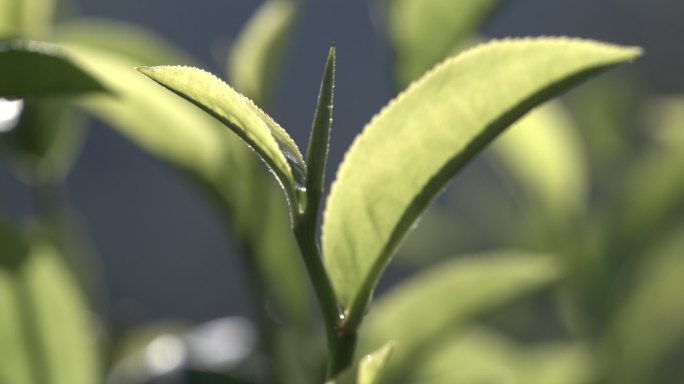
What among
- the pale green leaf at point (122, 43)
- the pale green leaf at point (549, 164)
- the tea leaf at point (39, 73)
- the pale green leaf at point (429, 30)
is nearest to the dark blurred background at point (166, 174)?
the pale green leaf at point (549, 164)

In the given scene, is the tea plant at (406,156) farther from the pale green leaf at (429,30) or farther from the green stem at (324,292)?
the pale green leaf at (429,30)

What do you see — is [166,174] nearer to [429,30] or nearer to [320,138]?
[429,30]

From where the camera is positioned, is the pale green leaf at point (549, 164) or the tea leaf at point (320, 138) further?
the pale green leaf at point (549, 164)

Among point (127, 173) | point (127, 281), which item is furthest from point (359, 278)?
point (127, 173)

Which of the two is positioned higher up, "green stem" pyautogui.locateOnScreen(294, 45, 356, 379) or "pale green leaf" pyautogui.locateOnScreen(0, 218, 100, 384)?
"pale green leaf" pyautogui.locateOnScreen(0, 218, 100, 384)

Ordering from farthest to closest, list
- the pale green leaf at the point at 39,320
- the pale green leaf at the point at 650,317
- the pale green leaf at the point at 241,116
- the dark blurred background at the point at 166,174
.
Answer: the dark blurred background at the point at 166,174 → the pale green leaf at the point at 650,317 → the pale green leaf at the point at 39,320 → the pale green leaf at the point at 241,116

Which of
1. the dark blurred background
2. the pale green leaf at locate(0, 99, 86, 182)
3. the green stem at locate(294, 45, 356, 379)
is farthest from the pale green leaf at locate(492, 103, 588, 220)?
the dark blurred background

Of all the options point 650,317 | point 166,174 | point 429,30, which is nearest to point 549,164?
point 650,317

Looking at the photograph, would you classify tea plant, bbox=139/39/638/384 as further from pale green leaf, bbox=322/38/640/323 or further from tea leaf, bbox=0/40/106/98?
tea leaf, bbox=0/40/106/98
